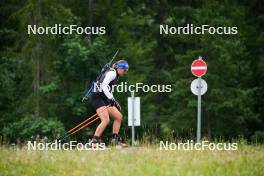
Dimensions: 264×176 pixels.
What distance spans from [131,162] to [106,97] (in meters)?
2.81

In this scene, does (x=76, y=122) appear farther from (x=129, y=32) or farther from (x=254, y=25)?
(x=254, y=25)

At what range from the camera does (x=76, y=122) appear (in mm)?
31969

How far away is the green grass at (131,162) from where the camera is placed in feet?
39.5

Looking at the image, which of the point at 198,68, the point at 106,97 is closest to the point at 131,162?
the point at 106,97

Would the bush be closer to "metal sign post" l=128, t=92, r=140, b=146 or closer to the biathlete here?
the biathlete

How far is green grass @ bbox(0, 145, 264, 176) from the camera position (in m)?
12.0

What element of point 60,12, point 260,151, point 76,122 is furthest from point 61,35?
point 260,151

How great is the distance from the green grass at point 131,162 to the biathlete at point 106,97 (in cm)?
83

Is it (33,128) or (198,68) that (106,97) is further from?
(33,128)

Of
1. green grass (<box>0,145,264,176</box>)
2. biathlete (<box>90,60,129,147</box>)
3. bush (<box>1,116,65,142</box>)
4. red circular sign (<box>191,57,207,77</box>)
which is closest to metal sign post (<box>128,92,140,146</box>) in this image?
green grass (<box>0,145,264,176</box>)

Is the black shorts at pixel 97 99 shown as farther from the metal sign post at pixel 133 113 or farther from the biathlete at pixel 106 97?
the metal sign post at pixel 133 113

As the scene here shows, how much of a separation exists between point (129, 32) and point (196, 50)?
4.57 m

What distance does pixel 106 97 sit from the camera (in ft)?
50.6

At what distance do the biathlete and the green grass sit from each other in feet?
2.72
